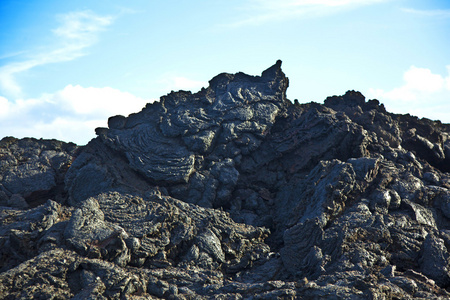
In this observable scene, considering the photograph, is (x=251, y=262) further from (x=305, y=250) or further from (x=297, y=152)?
(x=297, y=152)

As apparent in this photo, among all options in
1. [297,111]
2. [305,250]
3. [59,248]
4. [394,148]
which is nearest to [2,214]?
[59,248]

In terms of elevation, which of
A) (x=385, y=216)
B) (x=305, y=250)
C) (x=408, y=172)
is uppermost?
(x=408, y=172)

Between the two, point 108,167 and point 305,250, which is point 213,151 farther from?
point 305,250

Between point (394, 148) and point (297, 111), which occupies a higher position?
point (297, 111)

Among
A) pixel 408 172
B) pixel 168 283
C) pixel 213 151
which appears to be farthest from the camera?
pixel 213 151

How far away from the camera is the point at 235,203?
102 ft

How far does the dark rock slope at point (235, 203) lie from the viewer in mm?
21250

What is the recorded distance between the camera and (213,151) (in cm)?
3366

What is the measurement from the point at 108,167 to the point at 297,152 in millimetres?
11615

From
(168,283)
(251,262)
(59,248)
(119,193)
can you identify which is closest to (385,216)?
(251,262)

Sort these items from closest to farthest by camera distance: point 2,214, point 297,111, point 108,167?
point 2,214, point 108,167, point 297,111

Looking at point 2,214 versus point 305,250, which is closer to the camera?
point 305,250

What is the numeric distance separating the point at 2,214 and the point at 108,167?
6787mm

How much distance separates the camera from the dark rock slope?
69.7 ft
